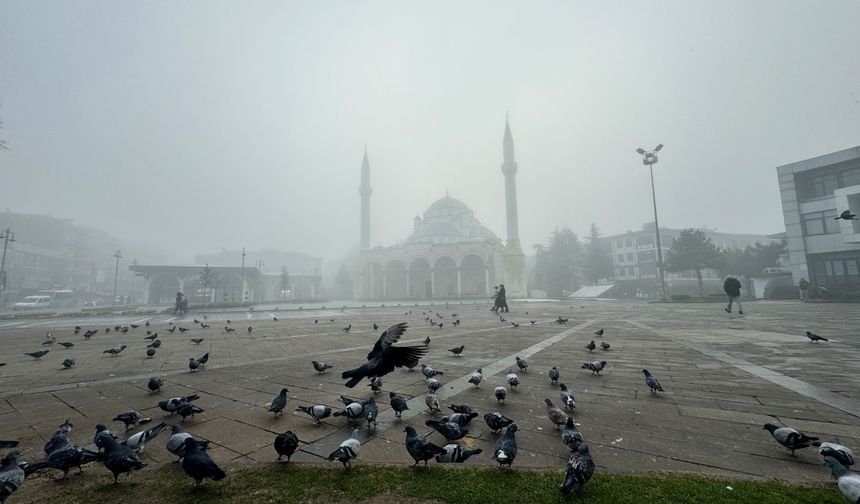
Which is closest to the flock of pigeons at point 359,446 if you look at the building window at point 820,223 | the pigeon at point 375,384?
the pigeon at point 375,384

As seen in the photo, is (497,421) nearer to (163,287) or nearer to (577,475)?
(577,475)

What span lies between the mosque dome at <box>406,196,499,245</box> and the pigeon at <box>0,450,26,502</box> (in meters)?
59.4

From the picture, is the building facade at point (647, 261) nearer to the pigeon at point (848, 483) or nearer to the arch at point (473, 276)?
the arch at point (473, 276)

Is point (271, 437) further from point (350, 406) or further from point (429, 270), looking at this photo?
point (429, 270)

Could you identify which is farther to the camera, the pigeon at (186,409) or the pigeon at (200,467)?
the pigeon at (186,409)

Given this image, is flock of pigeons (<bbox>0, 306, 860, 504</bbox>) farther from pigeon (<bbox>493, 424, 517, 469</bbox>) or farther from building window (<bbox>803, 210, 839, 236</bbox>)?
building window (<bbox>803, 210, 839, 236</bbox>)

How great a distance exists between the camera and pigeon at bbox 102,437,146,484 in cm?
258

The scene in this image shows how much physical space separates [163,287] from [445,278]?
42397mm

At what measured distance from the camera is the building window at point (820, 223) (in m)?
27.9

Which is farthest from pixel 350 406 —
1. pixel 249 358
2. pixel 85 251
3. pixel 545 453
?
pixel 85 251

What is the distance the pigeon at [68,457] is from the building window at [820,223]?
140 feet

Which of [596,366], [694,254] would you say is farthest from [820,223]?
[596,366]

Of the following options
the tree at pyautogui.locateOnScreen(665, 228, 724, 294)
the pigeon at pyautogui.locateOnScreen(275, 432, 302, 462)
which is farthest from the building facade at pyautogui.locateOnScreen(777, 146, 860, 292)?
the pigeon at pyautogui.locateOnScreen(275, 432, 302, 462)

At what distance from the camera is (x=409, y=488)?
94.8 inches
